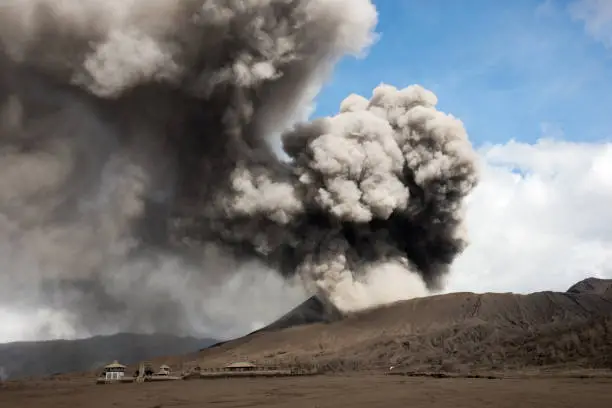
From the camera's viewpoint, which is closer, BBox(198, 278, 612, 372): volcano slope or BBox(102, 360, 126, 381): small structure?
BBox(102, 360, 126, 381): small structure

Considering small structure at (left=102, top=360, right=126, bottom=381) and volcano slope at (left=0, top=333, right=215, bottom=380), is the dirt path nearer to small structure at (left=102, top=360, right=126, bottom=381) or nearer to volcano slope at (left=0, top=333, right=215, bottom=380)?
small structure at (left=102, top=360, right=126, bottom=381)

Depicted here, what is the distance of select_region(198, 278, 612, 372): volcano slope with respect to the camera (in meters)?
46.8

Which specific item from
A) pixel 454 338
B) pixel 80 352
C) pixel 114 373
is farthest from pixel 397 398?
pixel 80 352

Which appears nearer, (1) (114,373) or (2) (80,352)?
(1) (114,373)

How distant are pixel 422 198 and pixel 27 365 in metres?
110

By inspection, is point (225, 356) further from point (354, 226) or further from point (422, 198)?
point (422, 198)

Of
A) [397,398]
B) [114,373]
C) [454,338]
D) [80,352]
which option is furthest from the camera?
[80,352]

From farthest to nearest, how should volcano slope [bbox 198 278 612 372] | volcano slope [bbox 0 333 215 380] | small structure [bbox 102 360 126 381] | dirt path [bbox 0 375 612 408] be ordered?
volcano slope [bbox 0 333 215 380] → volcano slope [bbox 198 278 612 372] → small structure [bbox 102 360 126 381] → dirt path [bbox 0 375 612 408]

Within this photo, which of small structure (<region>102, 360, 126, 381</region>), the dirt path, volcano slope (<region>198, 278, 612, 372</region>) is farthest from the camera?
volcano slope (<region>198, 278, 612, 372</region>)

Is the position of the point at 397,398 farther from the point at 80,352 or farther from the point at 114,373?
the point at 80,352

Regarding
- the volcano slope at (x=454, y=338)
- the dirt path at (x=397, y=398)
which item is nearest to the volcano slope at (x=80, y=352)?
the volcano slope at (x=454, y=338)

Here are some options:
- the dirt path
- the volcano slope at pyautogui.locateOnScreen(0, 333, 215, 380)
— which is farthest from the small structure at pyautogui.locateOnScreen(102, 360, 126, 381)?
the volcano slope at pyautogui.locateOnScreen(0, 333, 215, 380)

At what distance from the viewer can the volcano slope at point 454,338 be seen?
46.8 meters

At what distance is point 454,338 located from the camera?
5816 centimetres
